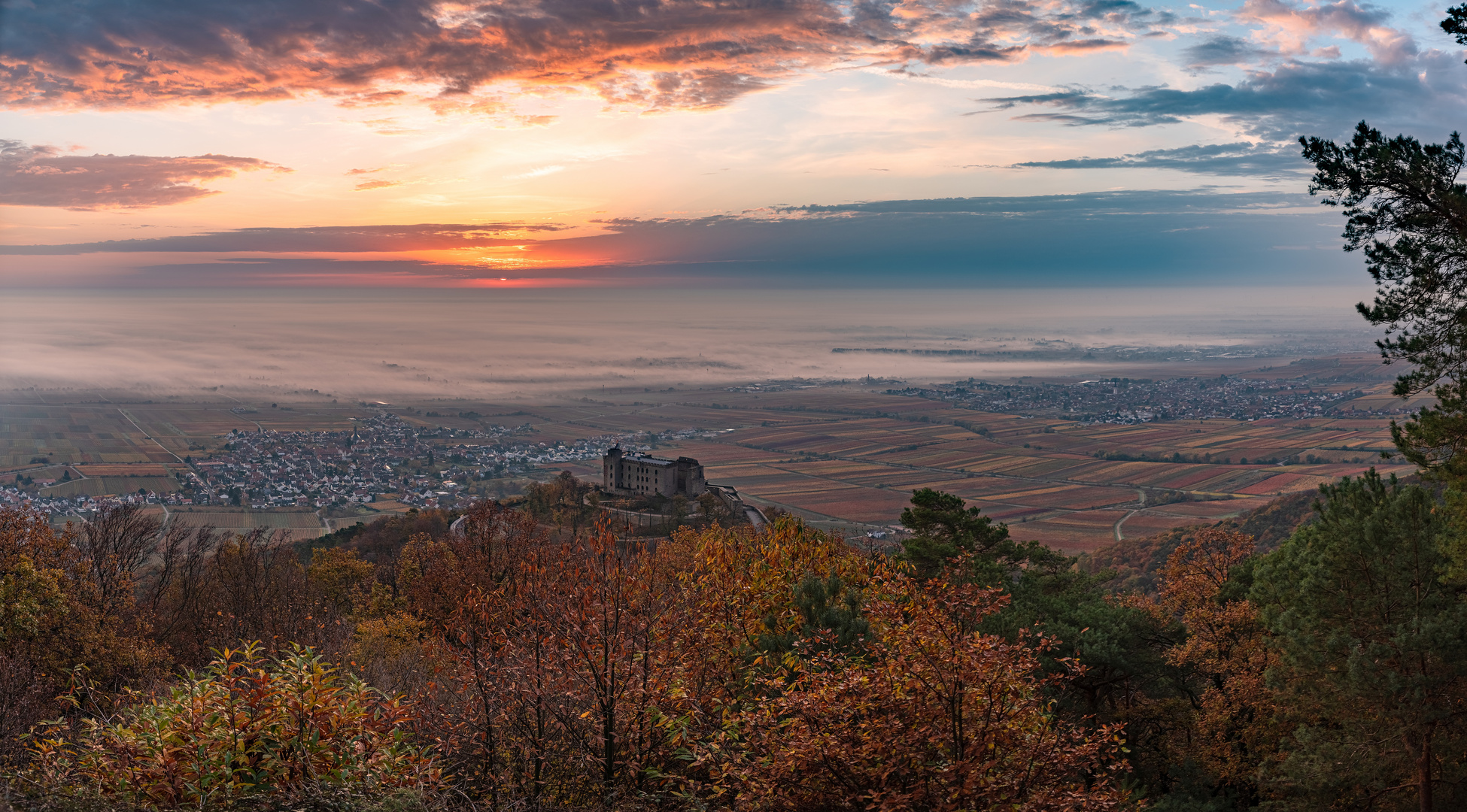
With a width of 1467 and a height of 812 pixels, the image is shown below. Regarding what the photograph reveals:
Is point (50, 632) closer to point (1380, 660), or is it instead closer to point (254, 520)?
point (1380, 660)

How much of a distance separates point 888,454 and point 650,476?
264 ft

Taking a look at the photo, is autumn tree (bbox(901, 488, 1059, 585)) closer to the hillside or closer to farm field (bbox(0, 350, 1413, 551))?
the hillside

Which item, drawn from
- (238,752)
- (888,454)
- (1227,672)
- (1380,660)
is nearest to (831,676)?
(238,752)

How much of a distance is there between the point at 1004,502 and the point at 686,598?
104 meters

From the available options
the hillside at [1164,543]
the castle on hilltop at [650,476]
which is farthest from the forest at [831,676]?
the castle on hilltop at [650,476]

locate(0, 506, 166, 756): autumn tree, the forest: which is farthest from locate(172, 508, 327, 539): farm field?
locate(0, 506, 166, 756): autumn tree

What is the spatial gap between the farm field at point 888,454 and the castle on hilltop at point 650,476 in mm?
25422

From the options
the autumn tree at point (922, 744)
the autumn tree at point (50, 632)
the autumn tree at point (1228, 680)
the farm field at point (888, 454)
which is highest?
the autumn tree at point (922, 744)

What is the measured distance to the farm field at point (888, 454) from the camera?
10381 cm

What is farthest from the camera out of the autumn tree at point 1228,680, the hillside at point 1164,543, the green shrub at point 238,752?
the hillside at point 1164,543

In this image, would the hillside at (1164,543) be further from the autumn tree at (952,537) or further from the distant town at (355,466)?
the distant town at (355,466)

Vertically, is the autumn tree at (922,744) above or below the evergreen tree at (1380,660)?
above

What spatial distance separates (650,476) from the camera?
3135 inches

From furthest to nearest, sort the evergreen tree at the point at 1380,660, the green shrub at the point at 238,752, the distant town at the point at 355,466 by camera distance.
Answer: the distant town at the point at 355,466, the evergreen tree at the point at 1380,660, the green shrub at the point at 238,752
